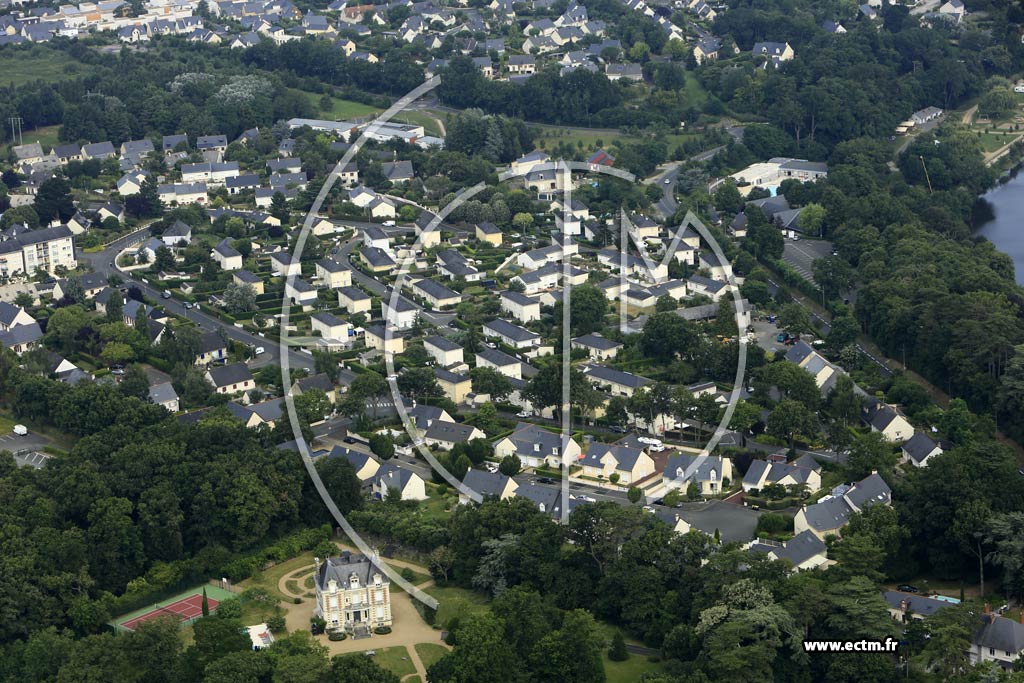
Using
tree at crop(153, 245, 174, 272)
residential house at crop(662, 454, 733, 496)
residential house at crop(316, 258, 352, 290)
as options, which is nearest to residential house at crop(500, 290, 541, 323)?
residential house at crop(316, 258, 352, 290)

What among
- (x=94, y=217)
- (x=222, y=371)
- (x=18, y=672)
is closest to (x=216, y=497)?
(x=18, y=672)

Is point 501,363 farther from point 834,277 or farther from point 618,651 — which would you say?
point 618,651

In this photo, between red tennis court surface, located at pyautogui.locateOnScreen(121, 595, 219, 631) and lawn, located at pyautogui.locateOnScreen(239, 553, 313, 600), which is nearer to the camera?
red tennis court surface, located at pyautogui.locateOnScreen(121, 595, 219, 631)

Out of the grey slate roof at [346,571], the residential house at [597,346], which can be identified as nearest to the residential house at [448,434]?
the residential house at [597,346]

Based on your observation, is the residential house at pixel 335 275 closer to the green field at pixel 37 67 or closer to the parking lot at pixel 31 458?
the parking lot at pixel 31 458

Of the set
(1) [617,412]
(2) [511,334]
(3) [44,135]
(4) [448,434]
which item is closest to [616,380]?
(1) [617,412]

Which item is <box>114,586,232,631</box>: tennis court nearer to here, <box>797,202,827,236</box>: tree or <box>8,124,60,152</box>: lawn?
<box>797,202,827,236</box>: tree

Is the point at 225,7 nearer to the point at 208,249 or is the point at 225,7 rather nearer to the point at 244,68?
the point at 244,68

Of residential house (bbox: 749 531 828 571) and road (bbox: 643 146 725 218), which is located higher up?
residential house (bbox: 749 531 828 571)
